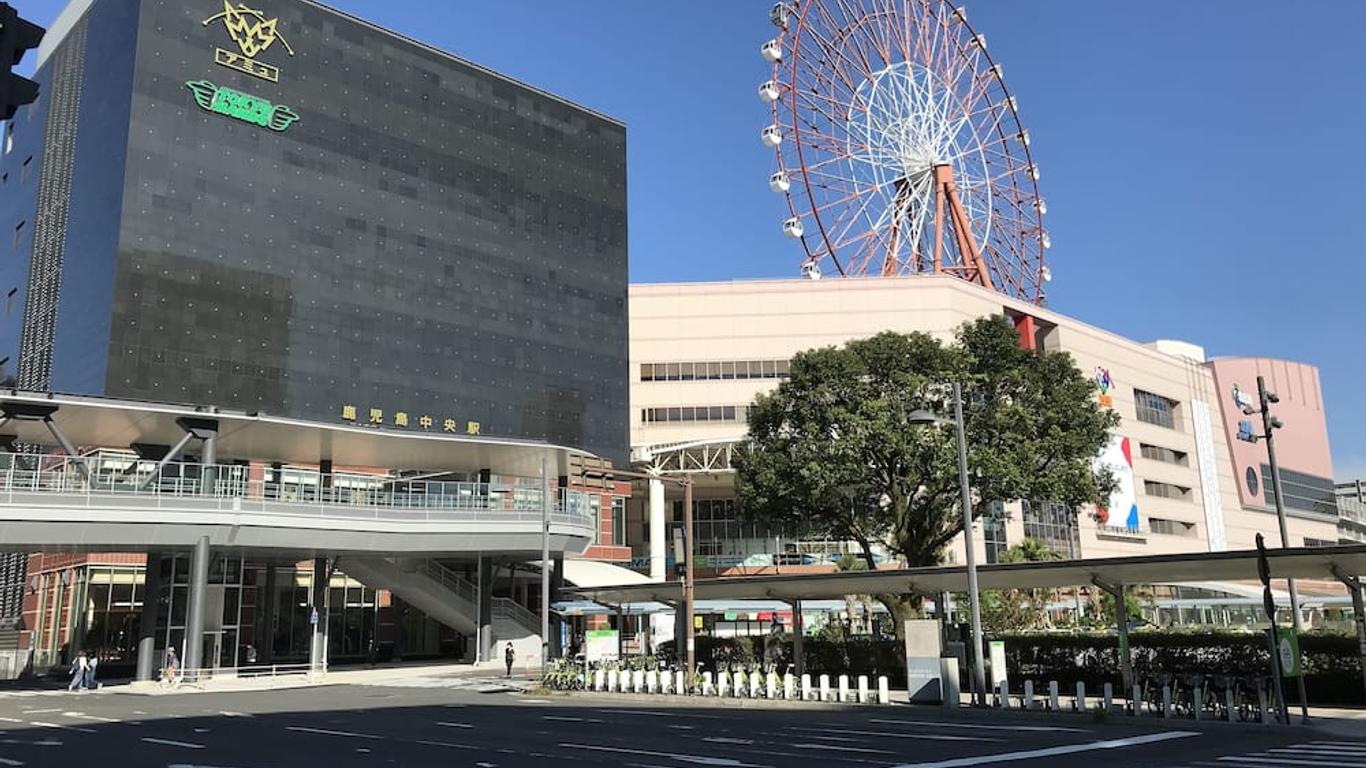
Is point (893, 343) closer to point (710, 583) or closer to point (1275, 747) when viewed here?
point (710, 583)

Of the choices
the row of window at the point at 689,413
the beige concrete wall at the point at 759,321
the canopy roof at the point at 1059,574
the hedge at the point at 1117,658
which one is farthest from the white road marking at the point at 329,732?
the row of window at the point at 689,413

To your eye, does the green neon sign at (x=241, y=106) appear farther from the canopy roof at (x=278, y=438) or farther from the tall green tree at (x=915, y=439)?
the tall green tree at (x=915, y=439)

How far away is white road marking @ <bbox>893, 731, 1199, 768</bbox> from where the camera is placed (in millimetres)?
17669

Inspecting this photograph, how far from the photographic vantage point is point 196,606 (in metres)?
43.2

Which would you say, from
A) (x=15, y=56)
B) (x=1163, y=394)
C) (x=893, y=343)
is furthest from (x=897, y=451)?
(x=1163, y=394)

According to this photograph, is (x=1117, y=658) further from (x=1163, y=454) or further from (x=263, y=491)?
(x=1163, y=454)

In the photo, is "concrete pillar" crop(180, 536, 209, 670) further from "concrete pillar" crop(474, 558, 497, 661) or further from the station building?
"concrete pillar" crop(474, 558, 497, 661)

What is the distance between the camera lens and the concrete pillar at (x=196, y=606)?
43.1 meters

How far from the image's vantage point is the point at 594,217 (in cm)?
6525

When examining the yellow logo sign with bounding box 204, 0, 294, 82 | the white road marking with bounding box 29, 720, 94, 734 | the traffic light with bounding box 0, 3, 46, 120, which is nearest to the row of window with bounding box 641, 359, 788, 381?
the yellow logo sign with bounding box 204, 0, 294, 82

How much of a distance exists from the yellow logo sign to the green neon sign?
1.34 metres

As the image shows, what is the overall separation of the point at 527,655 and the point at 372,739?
35056mm

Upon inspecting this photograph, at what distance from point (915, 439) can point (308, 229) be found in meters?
30.5

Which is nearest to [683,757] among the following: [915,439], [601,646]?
[601,646]
